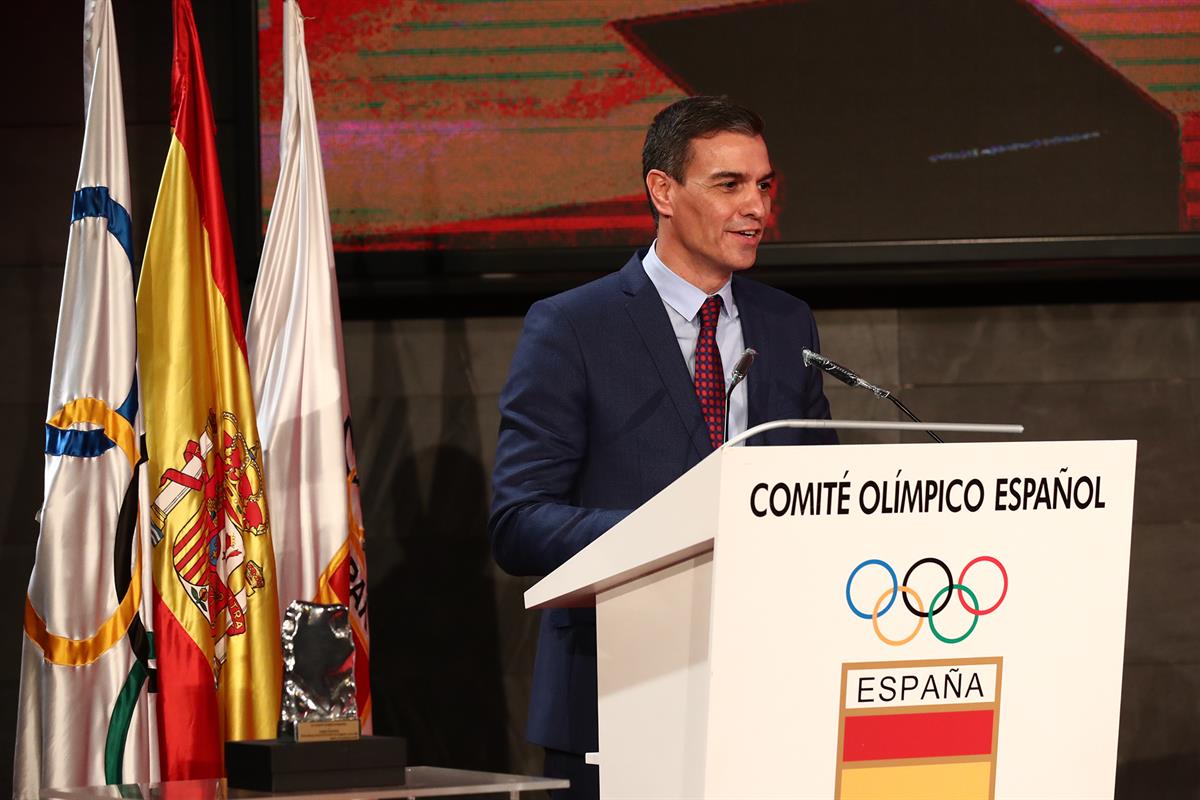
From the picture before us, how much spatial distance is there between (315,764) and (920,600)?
837mm

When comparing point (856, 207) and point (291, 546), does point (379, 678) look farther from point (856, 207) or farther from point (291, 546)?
point (856, 207)

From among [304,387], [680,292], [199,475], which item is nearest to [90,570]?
[199,475]

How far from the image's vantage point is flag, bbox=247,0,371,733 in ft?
10.6

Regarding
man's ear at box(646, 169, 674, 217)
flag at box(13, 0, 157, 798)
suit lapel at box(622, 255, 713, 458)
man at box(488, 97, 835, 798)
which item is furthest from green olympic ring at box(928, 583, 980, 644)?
flag at box(13, 0, 157, 798)

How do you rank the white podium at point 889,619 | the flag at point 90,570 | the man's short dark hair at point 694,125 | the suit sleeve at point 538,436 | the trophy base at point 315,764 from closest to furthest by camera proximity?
the white podium at point 889,619 → the trophy base at point 315,764 → the suit sleeve at point 538,436 → the man's short dark hair at point 694,125 → the flag at point 90,570

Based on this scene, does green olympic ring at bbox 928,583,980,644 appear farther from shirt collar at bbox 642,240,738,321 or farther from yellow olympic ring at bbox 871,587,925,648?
shirt collar at bbox 642,240,738,321

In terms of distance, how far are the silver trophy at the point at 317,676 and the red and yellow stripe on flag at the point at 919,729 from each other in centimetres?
72

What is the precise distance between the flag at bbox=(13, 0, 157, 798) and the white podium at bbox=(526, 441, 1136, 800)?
1.59 meters

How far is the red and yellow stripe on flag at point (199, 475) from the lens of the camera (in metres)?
3.02

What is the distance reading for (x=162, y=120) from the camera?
12.6 ft

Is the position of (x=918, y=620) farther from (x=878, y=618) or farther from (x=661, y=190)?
(x=661, y=190)

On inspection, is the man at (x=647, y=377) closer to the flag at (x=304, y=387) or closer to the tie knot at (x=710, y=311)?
the tie knot at (x=710, y=311)

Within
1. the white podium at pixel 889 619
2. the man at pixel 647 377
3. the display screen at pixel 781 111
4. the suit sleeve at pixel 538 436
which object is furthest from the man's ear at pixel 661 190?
the white podium at pixel 889 619

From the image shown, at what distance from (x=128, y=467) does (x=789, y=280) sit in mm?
1644
